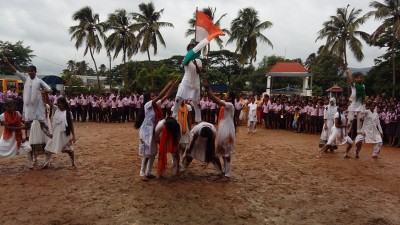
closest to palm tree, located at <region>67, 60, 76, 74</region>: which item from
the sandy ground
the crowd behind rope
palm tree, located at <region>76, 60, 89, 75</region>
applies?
palm tree, located at <region>76, 60, 89, 75</region>

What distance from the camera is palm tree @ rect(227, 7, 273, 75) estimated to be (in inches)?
1297

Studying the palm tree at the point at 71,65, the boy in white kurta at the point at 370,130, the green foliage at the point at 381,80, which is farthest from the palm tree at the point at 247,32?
the palm tree at the point at 71,65

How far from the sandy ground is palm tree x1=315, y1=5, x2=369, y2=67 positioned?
80.2ft

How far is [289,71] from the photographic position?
45.5 metres

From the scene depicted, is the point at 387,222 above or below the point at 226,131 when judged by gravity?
below

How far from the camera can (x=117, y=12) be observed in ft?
112

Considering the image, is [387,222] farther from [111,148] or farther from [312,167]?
[111,148]

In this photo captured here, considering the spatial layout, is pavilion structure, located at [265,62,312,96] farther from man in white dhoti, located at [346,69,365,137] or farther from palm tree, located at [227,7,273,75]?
man in white dhoti, located at [346,69,365,137]

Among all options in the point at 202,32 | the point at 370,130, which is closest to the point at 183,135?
the point at 202,32

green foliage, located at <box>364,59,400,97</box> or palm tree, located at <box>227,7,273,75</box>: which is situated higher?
palm tree, located at <box>227,7,273,75</box>

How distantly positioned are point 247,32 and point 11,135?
28.0 m

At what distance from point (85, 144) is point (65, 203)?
21.0ft

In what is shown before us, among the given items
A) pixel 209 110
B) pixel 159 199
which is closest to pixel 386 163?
pixel 159 199

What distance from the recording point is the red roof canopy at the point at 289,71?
143 ft
